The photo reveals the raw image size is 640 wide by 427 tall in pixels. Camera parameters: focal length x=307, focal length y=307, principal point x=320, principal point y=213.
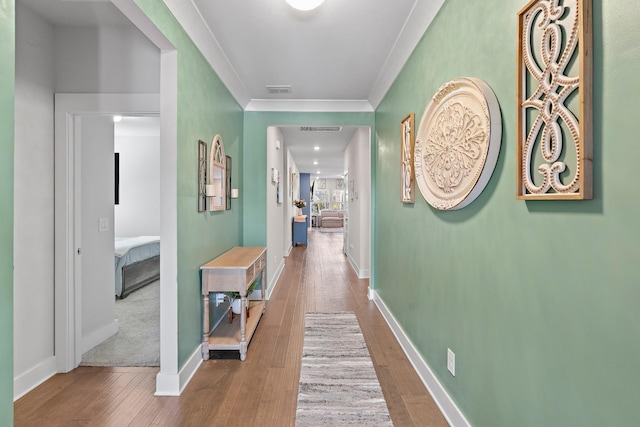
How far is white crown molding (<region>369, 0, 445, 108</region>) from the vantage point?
206 centimetres

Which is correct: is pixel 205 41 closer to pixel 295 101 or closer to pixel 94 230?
pixel 295 101

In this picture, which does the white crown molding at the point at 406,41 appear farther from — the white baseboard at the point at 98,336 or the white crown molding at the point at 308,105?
the white baseboard at the point at 98,336

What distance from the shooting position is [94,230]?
277 centimetres

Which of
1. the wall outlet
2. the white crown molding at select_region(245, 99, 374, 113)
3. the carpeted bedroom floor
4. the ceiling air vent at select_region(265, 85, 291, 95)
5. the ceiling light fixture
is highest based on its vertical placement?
the ceiling air vent at select_region(265, 85, 291, 95)

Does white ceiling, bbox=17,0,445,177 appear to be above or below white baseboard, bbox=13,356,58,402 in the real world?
above

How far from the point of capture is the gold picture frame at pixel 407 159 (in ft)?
8.06

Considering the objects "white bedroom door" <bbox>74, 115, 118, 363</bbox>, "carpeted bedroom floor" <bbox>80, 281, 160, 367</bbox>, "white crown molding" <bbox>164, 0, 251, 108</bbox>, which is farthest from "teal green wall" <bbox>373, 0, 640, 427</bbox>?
"white bedroom door" <bbox>74, 115, 118, 363</bbox>

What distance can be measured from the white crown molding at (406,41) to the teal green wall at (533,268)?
3.6 inches

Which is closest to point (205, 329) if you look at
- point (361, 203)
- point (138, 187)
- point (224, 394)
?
point (224, 394)

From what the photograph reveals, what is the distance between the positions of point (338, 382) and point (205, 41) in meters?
2.82

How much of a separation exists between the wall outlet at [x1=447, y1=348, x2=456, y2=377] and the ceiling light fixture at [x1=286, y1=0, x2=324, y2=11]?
2314mm

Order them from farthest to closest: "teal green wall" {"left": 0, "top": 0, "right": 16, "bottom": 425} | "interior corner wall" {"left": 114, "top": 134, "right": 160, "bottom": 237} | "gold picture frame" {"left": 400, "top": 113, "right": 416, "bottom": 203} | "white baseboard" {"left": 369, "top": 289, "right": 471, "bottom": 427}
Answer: "interior corner wall" {"left": 114, "top": 134, "right": 160, "bottom": 237}, "gold picture frame" {"left": 400, "top": 113, "right": 416, "bottom": 203}, "white baseboard" {"left": 369, "top": 289, "right": 471, "bottom": 427}, "teal green wall" {"left": 0, "top": 0, "right": 16, "bottom": 425}

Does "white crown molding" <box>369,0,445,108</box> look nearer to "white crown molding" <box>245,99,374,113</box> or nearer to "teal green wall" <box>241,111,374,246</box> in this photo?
"white crown molding" <box>245,99,374,113</box>

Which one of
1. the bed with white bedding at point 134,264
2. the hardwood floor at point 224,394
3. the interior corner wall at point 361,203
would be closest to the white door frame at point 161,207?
the hardwood floor at point 224,394
